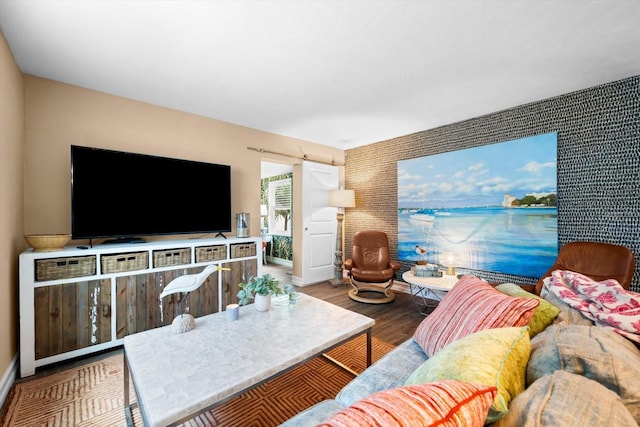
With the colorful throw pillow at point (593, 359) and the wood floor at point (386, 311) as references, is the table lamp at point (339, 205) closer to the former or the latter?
the wood floor at point (386, 311)

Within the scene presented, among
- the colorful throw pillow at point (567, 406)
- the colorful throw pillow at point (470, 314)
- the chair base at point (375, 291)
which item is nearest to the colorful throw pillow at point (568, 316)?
the colorful throw pillow at point (470, 314)

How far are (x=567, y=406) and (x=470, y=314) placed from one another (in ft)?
2.52

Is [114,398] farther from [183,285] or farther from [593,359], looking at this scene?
[593,359]

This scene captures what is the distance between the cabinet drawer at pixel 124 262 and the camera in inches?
91.7

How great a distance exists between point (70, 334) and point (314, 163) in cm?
368

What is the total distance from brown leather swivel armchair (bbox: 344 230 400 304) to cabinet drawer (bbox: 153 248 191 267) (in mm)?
2116

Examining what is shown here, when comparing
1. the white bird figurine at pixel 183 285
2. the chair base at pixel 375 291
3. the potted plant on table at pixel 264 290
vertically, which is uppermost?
the white bird figurine at pixel 183 285

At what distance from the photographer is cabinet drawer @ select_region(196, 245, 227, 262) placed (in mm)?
2912

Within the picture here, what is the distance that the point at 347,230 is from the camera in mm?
5121

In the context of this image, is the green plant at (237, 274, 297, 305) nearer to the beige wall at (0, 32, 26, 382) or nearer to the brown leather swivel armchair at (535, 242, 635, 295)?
the beige wall at (0, 32, 26, 382)

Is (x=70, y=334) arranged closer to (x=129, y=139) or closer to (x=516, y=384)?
(x=129, y=139)

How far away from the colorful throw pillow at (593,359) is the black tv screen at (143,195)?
10.5ft

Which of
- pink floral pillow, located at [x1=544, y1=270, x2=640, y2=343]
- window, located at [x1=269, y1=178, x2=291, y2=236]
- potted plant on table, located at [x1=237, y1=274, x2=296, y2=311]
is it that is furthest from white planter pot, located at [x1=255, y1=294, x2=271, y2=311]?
window, located at [x1=269, y1=178, x2=291, y2=236]

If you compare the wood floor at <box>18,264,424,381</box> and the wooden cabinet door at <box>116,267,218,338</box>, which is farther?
the wooden cabinet door at <box>116,267,218,338</box>
